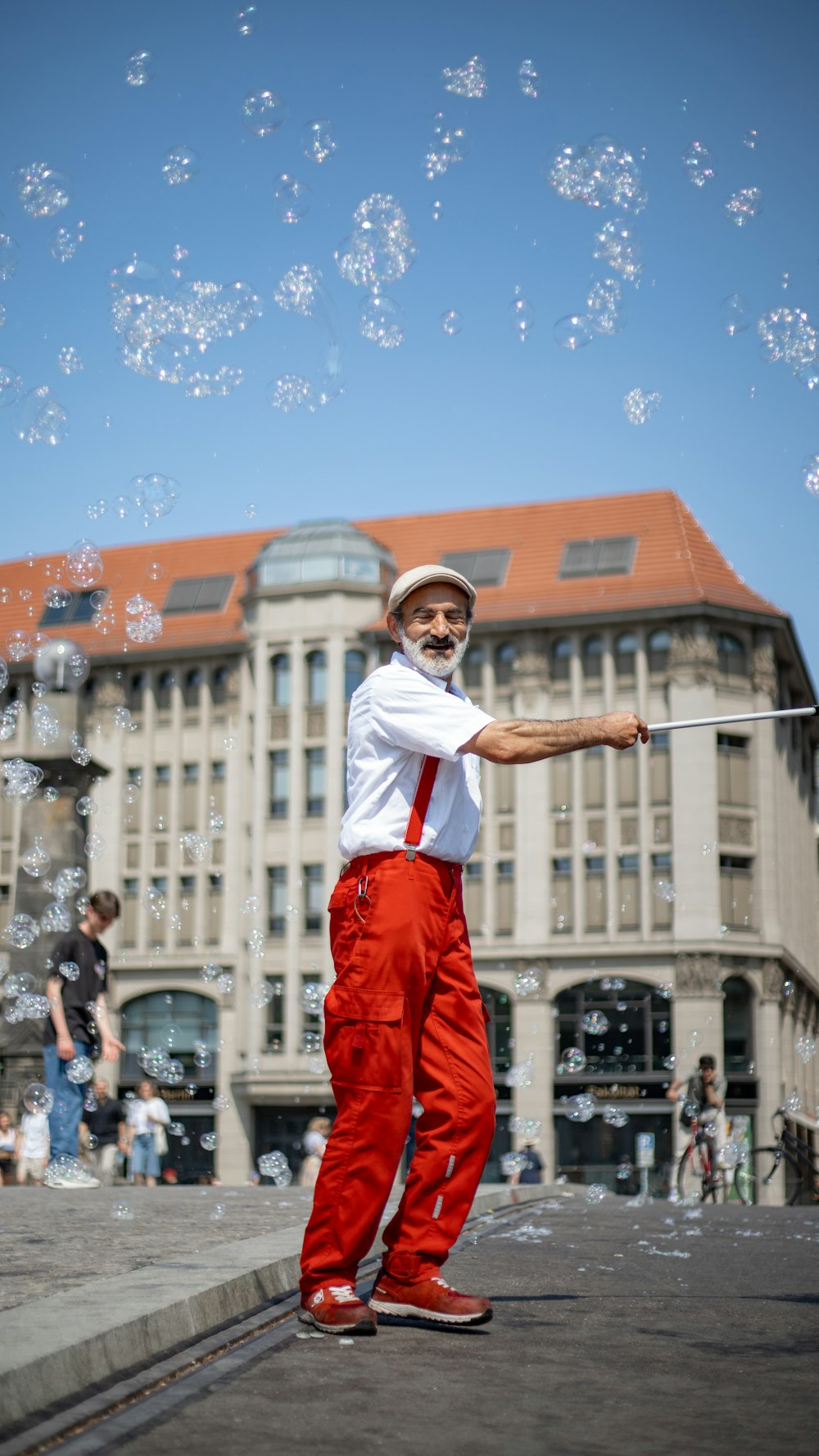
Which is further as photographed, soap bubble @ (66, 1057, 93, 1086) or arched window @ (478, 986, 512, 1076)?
arched window @ (478, 986, 512, 1076)

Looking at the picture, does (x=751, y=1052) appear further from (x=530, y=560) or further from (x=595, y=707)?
(x=530, y=560)

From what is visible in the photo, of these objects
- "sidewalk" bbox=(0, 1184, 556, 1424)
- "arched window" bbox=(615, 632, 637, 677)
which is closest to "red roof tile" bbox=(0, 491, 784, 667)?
Result: "arched window" bbox=(615, 632, 637, 677)

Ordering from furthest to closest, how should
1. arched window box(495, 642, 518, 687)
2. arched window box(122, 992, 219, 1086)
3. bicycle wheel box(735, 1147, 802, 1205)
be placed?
1. arched window box(122, 992, 219, 1086)
2. arched window box(495, 642, 518, 687)
3. bicycle wheel box(735, 1147, 802, 1205)

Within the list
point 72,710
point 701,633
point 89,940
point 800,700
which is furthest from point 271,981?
point 89,940

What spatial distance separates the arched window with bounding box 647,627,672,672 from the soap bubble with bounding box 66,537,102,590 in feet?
111

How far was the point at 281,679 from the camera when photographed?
49.3m

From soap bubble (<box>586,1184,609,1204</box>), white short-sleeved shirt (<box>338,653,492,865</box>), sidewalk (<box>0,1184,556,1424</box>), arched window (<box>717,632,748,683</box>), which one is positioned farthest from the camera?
arched window (<box>717,632,748,683</box>)

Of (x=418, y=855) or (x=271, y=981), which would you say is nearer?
(x=418, y=855)

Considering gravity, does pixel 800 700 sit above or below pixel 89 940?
above

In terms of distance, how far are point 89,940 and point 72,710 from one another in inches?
461

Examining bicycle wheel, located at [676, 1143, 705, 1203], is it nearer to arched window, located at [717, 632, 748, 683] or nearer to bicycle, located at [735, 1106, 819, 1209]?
bicycle, located at [735, 1106, 819, 1209]

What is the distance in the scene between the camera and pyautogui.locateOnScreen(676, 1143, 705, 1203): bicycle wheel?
15.1m

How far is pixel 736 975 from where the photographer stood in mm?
43594

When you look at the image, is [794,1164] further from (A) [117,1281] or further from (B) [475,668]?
(B) [475,668]
